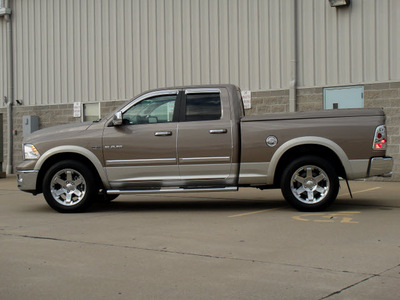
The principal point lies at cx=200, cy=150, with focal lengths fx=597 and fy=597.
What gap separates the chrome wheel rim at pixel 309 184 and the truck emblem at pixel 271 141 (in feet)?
1.76

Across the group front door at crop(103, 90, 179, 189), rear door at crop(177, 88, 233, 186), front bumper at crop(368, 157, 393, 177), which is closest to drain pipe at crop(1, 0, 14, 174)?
front door at crop(103, 90, 179, 189)

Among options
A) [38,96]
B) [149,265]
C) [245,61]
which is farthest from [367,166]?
[38,96]

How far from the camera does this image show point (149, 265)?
5793mm

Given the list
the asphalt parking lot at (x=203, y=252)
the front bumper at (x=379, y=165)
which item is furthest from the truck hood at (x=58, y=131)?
the front bumper at (x=379, y=165)

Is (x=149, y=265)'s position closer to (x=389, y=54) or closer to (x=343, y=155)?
(x=343, y=155)

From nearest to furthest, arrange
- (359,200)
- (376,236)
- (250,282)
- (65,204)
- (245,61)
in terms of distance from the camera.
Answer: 1. (250,282)
2. (376,236)
3. (65,204)
4. (359,200)
5. (245,61)

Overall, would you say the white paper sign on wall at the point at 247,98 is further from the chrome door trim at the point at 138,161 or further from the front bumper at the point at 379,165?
the front bumper at the point at 379,165

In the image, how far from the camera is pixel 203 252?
6.37 meters

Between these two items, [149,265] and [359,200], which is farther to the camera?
[359,200]

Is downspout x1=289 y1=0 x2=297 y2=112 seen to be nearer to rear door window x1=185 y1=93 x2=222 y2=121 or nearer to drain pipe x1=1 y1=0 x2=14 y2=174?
rear door window x1=185 y1=93 x2=222 y2=121

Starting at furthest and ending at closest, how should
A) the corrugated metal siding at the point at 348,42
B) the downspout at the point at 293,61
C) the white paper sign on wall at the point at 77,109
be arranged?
the white paper sign on wall at the point at 77,109
the downspout at the point at 293,61
the corrugated metal siding at the point at 348,42

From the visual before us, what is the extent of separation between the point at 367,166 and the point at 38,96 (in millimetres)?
14694

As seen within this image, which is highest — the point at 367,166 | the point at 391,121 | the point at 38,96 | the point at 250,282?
the point at 38,96

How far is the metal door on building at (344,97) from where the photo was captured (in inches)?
592
